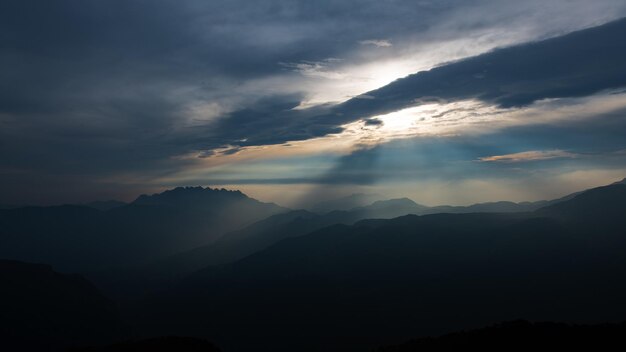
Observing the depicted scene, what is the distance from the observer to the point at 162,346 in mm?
78750

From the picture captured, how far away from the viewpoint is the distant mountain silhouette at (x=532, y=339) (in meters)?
63.7

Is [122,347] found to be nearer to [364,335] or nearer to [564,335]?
[564,335]

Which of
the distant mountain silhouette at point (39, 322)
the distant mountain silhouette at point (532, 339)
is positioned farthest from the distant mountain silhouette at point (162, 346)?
the distant mountain silhouette at point (39, 322)

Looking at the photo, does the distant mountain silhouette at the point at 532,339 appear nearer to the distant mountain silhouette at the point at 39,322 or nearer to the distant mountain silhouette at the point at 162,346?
the distant mountain silhouette at the point at 162,346

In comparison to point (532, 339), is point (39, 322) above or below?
below

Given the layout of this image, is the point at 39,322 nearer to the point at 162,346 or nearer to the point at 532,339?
the point at 162,346

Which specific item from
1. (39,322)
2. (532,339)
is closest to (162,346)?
(532,339)

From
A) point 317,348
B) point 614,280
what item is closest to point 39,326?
point 317,348

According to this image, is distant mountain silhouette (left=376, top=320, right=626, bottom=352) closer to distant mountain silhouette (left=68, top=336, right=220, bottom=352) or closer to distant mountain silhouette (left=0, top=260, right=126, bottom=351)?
distant mountain silhouette (left=68, top=336, right=220, bottom=352)

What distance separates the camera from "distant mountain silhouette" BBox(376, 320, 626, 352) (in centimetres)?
6372

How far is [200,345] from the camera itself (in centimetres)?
7981

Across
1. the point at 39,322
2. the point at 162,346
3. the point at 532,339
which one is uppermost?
the point at 532,339

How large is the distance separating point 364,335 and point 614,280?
13058 cm

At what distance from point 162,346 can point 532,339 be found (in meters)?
71.1
